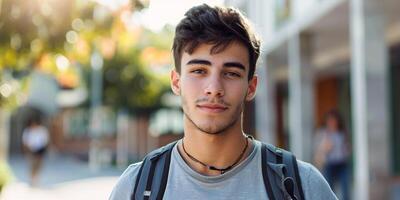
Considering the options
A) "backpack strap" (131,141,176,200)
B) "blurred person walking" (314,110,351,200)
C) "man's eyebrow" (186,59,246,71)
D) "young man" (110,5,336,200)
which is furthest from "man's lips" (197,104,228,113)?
"blurred person walking" (314,110,351,200)

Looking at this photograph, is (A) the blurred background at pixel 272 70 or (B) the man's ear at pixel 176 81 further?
(A) the blurred background at pixel 272 70

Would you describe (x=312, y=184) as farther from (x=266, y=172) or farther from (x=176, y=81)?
(x=176, y=81)

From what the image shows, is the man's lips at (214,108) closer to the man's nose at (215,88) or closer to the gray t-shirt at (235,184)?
the man's nose at (215,88)

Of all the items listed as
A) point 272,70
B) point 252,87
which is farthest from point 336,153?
point 272,70

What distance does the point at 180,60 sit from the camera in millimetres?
2434

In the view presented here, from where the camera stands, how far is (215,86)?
2316mm

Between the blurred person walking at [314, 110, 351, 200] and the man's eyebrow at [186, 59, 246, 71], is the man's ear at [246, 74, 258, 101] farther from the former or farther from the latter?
the blurred person walking at [314, 110, 351, 200]

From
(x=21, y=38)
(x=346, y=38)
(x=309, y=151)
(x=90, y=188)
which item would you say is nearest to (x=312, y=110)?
(x=309, y=151)

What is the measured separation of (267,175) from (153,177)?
0.37 m

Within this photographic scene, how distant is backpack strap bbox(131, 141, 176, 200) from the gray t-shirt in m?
0.02

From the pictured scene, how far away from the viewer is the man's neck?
7.77 ft

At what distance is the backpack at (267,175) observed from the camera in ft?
→ 7.34

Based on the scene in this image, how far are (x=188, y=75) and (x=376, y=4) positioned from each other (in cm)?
864

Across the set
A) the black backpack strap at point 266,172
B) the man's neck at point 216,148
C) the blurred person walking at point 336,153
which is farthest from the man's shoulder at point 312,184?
the blurred person walking at point 336,153
